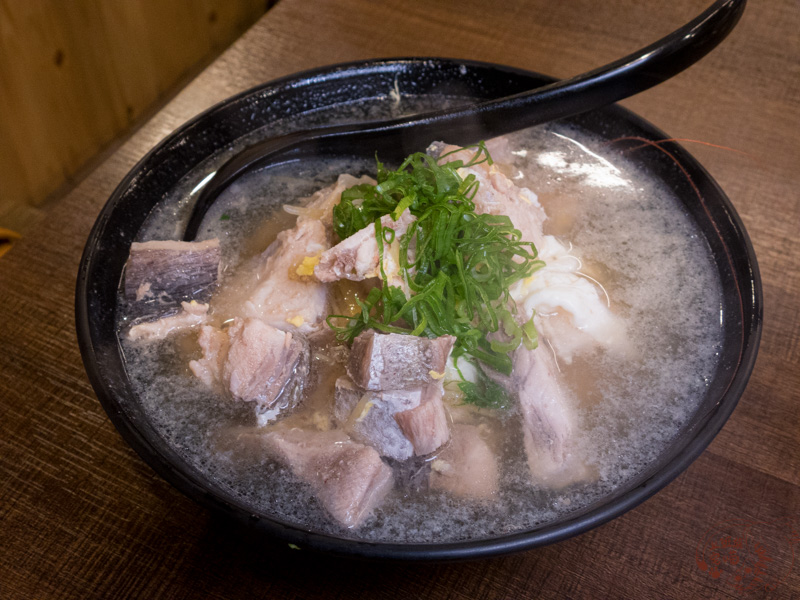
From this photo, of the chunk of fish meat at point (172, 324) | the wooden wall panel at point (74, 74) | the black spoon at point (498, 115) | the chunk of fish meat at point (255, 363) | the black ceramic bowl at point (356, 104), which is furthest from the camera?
the wooden wall panel at point (74, 74)

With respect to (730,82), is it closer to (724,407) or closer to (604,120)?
(604,120)

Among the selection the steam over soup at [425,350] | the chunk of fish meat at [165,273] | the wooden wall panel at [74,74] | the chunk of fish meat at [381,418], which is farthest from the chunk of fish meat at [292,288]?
the wooden wall panel at [74,74]

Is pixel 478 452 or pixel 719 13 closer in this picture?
pixel 478 452

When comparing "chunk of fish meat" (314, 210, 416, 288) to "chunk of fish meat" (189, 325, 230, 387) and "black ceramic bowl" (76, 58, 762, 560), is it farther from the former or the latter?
"black ceramic bowl" (76, 58, 762, 560)

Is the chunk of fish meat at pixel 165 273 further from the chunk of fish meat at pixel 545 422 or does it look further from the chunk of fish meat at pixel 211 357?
the chunk of fish meat at pixel 545 422

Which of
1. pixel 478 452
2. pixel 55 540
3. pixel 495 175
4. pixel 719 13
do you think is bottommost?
pixel 55 540

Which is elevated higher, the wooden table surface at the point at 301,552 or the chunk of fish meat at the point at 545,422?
the chunk of fish meat at the point at 545,422

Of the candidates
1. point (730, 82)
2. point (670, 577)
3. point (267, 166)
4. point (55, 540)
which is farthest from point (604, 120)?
point (55, 540)

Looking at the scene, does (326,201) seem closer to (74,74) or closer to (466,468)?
(466,468)
